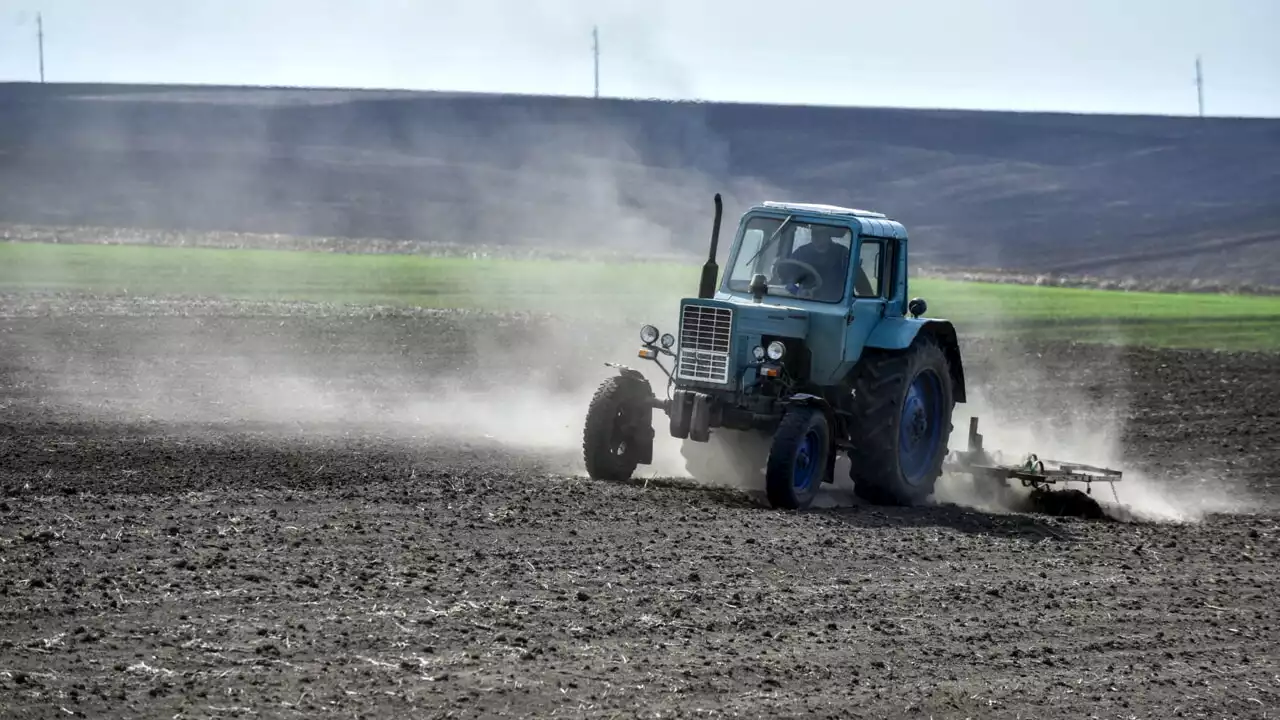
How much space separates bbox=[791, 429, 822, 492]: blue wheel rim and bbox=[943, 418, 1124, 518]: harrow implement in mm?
2358

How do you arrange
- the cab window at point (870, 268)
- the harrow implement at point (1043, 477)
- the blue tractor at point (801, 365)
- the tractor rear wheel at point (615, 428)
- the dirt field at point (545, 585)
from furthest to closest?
the harrow implement at point (1043, 477) → the cab window at point (870, 268) → the tractor rear wheel at point (615, 428) → the blue tractor at point (801, 365) → the dirt field at point (545, 585)

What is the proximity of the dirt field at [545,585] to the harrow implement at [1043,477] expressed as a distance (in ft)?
1.51

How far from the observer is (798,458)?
534 inches

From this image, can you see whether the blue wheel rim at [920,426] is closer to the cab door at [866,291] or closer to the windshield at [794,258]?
the cab door at [866,291]

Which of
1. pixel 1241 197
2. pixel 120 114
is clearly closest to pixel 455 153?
pixel 120 114

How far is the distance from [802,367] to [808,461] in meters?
0.97

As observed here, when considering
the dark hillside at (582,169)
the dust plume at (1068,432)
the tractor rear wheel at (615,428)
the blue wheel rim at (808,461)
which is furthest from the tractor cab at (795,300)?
the dark hillside at (582,169)

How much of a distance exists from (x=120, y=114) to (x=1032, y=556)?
2990 inches

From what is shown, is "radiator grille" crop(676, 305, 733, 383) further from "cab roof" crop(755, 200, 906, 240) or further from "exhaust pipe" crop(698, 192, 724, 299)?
"cab roof" crop(755, 200, 906, 240)

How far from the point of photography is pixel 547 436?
59.2 feet

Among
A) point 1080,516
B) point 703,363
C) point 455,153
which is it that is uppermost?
point 455,153

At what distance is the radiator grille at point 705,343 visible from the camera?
1395 centimetres

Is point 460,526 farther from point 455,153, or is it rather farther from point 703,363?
point 455,153

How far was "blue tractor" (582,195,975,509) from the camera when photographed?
1380cm
